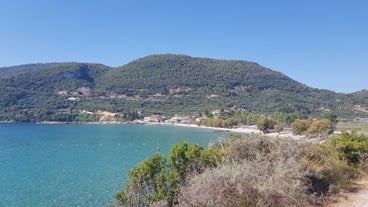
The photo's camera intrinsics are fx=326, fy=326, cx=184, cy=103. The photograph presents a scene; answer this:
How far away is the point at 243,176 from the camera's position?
25.2 ft

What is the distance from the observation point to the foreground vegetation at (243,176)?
765cm

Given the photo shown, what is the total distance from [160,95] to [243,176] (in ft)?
579

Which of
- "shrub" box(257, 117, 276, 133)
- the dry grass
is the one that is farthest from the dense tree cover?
the dry grass

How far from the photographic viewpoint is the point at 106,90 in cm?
19038

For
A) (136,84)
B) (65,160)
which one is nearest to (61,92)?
(136,84)

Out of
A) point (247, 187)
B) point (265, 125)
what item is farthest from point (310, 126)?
point (247, 187)

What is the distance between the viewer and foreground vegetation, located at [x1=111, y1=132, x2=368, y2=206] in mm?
7648

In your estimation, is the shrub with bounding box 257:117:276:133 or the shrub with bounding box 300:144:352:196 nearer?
the shrub with bounding box 300:144:352:196

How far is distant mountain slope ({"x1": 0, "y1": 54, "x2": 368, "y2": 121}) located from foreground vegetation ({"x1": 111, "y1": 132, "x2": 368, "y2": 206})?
128 m

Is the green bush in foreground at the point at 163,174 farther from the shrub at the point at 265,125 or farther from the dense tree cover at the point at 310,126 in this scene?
the shrub at the point at 265,125

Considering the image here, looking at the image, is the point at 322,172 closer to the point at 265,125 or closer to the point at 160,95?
the point at 265,125

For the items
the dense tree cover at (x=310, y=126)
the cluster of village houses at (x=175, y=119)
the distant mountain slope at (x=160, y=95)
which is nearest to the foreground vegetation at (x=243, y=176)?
the dense tree cover at (x=310, y=126)

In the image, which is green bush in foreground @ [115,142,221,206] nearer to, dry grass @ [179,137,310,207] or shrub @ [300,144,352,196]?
dry grass @ [179,137,310,207]

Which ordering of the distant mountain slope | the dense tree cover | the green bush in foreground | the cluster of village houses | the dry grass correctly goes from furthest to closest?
the distant mountain slope → the cluster of village houses → the dense tree cover → the green bush in foreground → the dry grass
